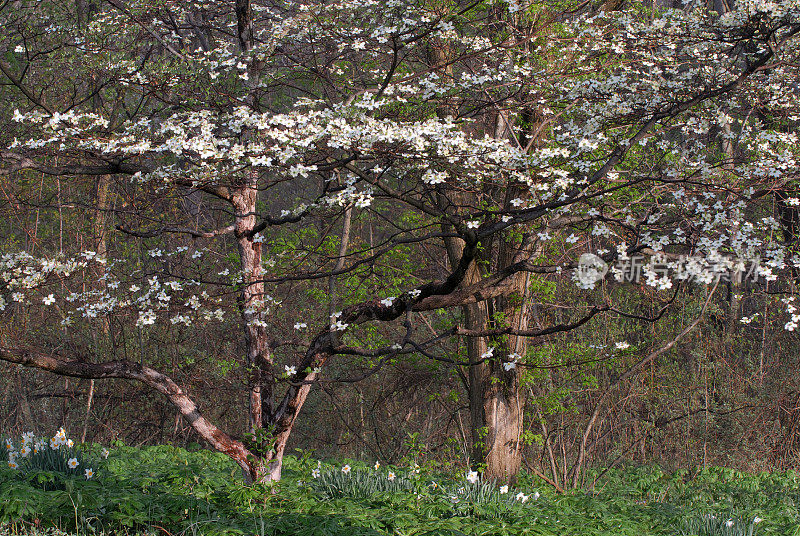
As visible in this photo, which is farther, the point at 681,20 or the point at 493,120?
the point at 493,120

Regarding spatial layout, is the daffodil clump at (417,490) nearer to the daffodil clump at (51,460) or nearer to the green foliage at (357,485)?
the green foliage at (357,485)

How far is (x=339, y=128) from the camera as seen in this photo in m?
4.70

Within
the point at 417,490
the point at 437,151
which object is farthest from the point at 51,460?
the point at 437,151

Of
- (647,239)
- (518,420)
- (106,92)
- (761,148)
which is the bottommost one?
(518,420)

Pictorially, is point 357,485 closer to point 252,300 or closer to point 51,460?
point 252,300

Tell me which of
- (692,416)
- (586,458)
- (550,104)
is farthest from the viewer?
(692,416)

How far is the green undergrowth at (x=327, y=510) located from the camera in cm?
430

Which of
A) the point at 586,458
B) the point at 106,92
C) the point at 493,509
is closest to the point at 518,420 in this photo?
the point at 586,458

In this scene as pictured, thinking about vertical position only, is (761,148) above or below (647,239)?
above

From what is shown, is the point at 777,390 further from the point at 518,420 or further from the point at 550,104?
the point at 550,104

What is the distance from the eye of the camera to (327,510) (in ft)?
14.9

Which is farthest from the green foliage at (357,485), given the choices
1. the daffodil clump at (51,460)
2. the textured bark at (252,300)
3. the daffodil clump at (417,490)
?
the daffodil clump at (51,460)

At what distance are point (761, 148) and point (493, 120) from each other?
139 inches

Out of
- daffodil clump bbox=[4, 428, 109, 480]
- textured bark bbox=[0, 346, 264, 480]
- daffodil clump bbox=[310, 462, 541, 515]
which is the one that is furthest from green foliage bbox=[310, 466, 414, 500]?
daffodil clump bbox=[4, 428, 109, 480]
